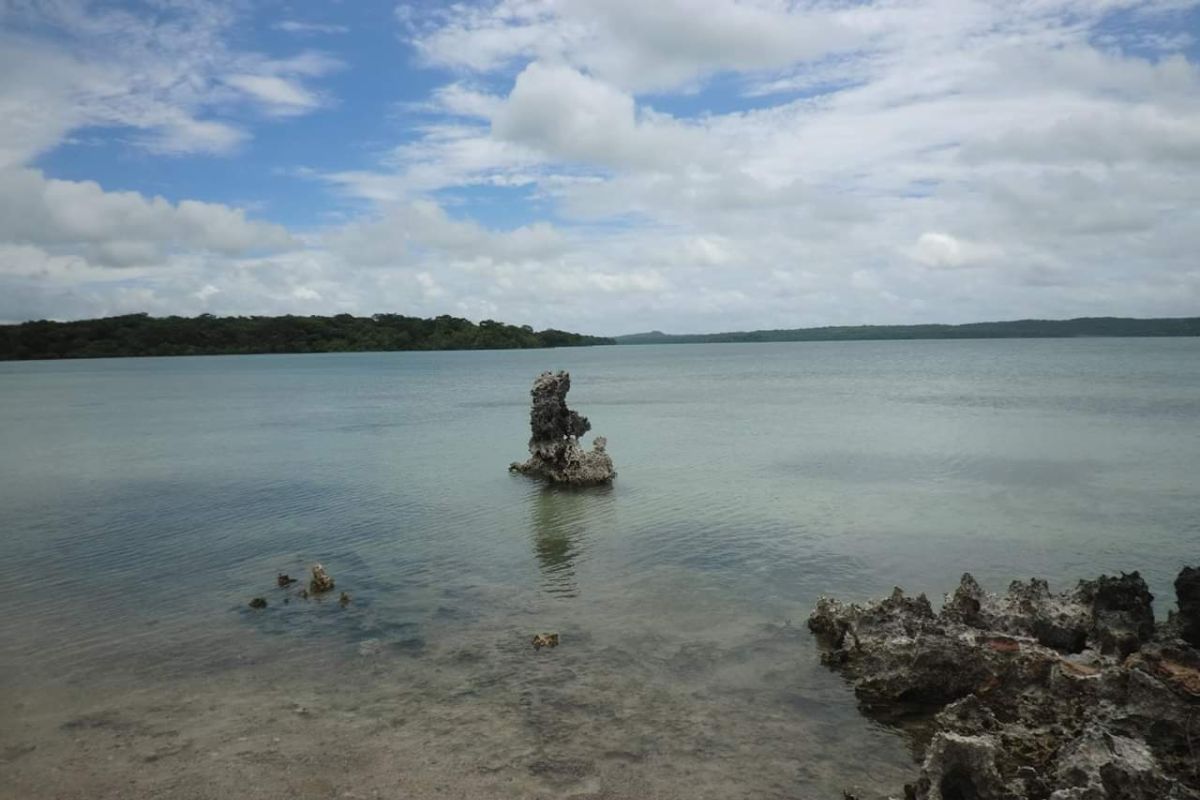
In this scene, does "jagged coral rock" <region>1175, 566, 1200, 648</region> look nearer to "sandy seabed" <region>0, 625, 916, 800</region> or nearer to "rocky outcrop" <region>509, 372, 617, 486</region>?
"sandy seabed" <region>0, 625, 916, 800</region>

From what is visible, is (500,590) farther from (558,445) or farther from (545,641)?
(558,445)

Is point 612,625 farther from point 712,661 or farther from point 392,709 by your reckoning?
point 392,709

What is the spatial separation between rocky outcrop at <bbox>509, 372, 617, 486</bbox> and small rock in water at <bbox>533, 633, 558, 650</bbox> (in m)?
15.2

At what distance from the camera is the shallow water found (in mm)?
10125

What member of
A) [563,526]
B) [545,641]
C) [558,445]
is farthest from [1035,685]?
[558,445]

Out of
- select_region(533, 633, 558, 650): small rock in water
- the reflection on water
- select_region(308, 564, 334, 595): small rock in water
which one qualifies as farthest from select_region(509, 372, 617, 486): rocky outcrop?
select_region(533, 633, 558, 650): small rock in water

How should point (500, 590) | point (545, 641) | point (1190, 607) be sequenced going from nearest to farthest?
point (1190, 607), point (545, 641), point (500, 590)

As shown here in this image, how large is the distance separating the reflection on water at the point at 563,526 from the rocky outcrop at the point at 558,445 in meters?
0.78

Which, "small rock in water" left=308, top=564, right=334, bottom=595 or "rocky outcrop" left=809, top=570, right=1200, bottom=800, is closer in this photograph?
Answer: "rocky outcrop" left=809, top=570, right=1200, bottom=800

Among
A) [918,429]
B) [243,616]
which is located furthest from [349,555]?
[918,429]

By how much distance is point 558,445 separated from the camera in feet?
99.8

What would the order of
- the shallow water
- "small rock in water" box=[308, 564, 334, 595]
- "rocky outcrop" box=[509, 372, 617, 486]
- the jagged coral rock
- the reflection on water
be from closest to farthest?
1. the shallow water
2. the jagged coral rock
3. "small rock in water" box=[308, 564, 334, 595]
4. the reflection on water
5. "rocky outcrop" box=[509, 372, 617, 486]

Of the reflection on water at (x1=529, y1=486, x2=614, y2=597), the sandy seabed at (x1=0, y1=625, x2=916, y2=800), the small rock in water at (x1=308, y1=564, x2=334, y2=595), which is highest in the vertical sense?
the small rock in water at (x1=308, y1=564, x2=334, y2=595)

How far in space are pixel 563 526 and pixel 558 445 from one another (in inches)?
304
